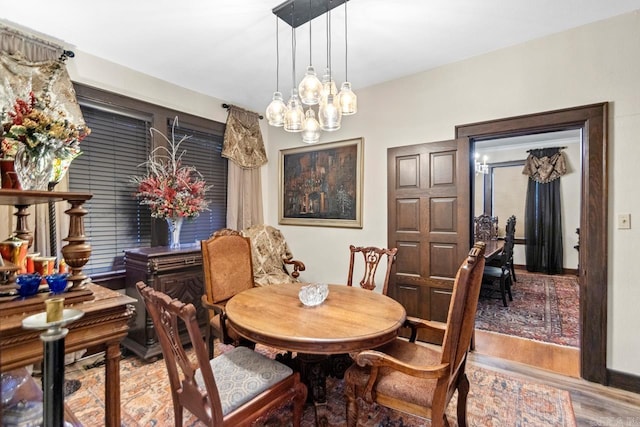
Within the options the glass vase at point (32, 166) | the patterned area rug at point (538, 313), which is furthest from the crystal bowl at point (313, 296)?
the patterned area rug at point (538, 313)

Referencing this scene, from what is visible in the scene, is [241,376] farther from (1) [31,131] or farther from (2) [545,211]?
(2) [545,211]

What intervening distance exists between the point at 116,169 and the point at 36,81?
909mm

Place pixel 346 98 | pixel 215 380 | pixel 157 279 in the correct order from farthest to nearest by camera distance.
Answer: pixel 157 279 < pixel 346 98 < pixel 215 380

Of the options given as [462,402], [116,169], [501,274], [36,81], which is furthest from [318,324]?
[501,274]

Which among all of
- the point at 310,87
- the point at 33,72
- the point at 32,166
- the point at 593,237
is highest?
the point at 33,72

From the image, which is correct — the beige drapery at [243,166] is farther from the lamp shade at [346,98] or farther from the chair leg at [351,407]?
the chair leg at [351,407]

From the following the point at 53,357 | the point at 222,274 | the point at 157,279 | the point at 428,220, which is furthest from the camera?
the point at 428,220

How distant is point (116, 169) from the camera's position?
3.02 metres

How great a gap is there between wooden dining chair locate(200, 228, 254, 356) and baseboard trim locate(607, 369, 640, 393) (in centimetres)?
274

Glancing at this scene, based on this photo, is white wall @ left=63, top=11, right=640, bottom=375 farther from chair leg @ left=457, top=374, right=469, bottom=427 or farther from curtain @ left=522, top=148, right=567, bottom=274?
curtain @ left=522, top=148, right=567, bottom=274

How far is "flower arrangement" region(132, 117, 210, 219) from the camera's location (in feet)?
9.62

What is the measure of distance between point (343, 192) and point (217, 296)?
1.89 meters

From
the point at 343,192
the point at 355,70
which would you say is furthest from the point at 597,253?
the point at 355,70

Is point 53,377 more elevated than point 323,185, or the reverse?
point 323,185
